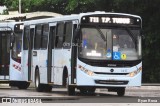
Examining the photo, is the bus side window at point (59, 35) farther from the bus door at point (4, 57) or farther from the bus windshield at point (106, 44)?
the bus door at point (4, 57)

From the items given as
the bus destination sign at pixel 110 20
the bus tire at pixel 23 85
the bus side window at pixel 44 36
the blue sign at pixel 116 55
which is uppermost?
the bus destination sign at pixel 110 20

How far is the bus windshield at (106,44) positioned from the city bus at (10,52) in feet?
32.5

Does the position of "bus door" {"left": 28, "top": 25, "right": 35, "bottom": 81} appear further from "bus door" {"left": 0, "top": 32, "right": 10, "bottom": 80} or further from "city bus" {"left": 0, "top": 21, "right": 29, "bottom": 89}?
"bus door" {"left": 0, "top": 32, "right": 10, "bottom": 80}

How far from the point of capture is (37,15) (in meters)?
42.4

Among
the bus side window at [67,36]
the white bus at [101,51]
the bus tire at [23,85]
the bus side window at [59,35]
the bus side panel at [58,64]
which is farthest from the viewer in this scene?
the bus tire at [23,85]

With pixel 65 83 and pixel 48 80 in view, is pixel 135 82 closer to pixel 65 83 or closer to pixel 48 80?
pixel 65 83

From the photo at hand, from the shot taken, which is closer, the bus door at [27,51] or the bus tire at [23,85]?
the bus door at [27,51]

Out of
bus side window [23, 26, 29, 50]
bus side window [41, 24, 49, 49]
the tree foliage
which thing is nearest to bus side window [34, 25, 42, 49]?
bus side window [41, 24, 49, 49]

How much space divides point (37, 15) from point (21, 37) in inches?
334

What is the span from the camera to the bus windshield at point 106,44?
2498 cm

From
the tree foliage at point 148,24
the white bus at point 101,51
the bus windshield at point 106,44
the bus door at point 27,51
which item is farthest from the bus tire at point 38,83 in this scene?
the tree foliage at point 148,24

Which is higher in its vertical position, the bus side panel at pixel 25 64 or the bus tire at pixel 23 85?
the bus side panel at pixel 25 64

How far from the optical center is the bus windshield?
82.0ft

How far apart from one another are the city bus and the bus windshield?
9.90 meters
